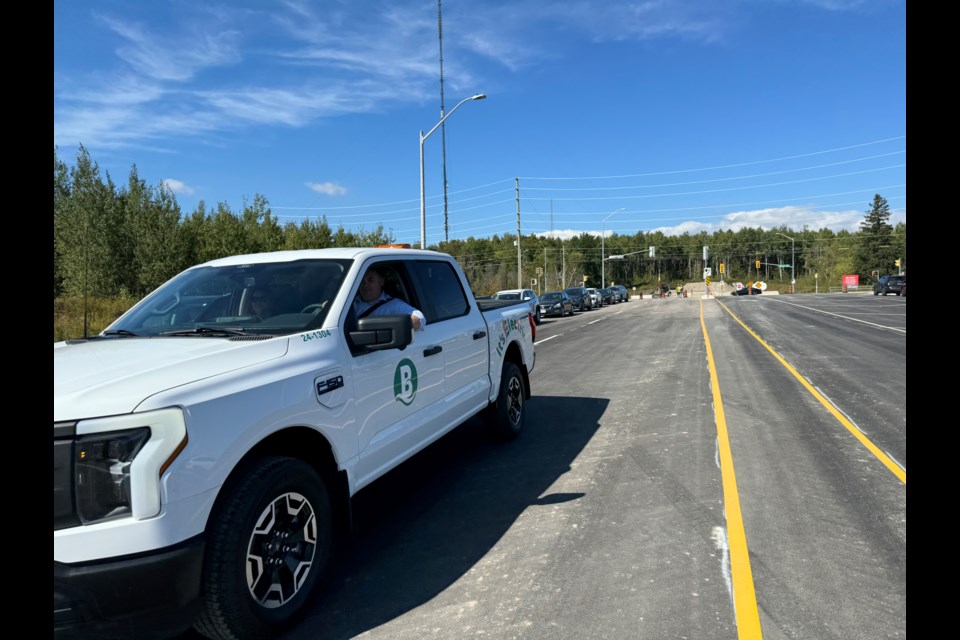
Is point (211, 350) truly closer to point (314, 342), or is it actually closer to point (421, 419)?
point (314, 342)

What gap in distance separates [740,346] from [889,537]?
1273 cm

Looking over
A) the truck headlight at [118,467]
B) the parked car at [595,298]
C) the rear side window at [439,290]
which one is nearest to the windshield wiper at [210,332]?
the truck headlight at [118,467]

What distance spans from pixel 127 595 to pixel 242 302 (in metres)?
2.08

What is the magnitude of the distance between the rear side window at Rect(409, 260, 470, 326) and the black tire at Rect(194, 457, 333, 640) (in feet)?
6.45

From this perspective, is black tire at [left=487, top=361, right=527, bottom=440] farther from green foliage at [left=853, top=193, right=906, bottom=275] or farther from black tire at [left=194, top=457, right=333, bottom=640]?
green foliage at [left=853, top=193, right=906, bottom=275]

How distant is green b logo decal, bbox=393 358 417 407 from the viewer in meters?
4.04

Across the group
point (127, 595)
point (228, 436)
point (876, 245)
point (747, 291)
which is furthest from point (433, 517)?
point (876, 245)

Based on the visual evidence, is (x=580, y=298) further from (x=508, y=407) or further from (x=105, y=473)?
(x=105, y=473)

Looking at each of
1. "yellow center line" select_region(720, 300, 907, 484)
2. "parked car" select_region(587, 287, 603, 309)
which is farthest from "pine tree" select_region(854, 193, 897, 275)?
"yellow center line" select_region(720, 300, 907, 484)

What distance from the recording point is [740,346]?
1598 cm

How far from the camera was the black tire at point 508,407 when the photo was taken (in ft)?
20.8

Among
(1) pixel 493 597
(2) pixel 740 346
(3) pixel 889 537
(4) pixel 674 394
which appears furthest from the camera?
(2) pixel 740 346

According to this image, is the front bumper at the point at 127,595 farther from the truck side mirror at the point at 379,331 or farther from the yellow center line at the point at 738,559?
the yellow center line at the point at 738,559
